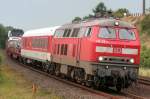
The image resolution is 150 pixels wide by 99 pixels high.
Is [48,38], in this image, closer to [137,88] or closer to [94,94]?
[137,88]

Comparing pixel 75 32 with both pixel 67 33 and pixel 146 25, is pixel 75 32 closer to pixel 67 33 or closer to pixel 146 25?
pixel 67 33

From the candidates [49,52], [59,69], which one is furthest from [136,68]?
[49,52]

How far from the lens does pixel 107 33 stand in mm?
24078

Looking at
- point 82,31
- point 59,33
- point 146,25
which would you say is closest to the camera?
point 82,31

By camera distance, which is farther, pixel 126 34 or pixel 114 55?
pixel 126 34

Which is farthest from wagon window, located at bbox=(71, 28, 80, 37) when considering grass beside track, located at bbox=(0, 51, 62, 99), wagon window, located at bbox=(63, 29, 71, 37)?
grass beside track, located at bbox=(0, 51, 62, 99)

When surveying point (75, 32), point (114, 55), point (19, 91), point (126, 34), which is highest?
point (75, 32)

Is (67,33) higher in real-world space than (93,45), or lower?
higher

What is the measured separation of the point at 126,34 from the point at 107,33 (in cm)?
88

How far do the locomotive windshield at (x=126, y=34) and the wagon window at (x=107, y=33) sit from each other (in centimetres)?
33

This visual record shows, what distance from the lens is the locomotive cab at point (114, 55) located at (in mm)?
23359

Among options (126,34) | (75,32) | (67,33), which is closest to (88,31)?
(126,34)

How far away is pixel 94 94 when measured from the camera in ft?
74.7

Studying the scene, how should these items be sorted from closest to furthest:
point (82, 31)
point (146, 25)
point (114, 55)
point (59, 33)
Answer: point (114, 55), point (82, 31), point (59, 33), point (146, 25)
